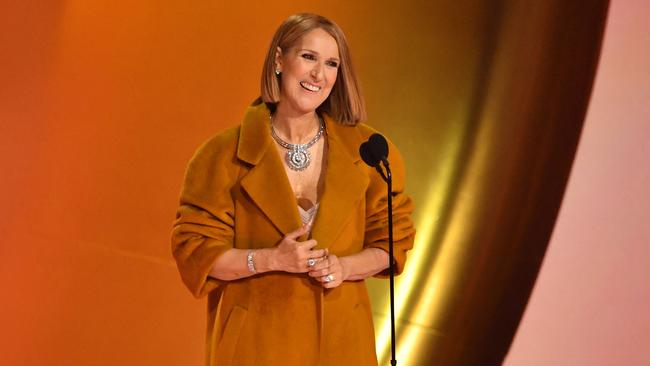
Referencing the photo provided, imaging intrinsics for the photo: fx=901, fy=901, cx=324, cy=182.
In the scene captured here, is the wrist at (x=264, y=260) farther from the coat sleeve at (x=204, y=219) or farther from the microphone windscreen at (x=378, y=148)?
the microphone windscreen at (x=378, y=148)

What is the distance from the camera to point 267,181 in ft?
5.92

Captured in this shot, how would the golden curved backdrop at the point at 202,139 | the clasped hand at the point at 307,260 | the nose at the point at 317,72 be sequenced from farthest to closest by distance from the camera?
the golden curved backdrop at the point at 202,139 → the nose at the point at 317,72 → the clasped hand at the point at 307,260

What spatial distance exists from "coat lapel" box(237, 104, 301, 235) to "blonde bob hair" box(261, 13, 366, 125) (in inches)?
4.0

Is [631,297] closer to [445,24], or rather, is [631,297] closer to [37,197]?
[445,24]

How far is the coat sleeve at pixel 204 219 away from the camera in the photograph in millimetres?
1775

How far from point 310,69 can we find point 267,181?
0.24 m

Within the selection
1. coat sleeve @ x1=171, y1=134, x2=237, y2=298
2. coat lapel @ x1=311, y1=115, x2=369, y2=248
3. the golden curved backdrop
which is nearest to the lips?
coat lapel @ x1=311, y1=115, x2=369, y2=248

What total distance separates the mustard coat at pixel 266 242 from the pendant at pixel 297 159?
0.16 ft

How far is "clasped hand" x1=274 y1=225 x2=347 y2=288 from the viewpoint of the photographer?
1718mm

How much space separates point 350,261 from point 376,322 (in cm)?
110

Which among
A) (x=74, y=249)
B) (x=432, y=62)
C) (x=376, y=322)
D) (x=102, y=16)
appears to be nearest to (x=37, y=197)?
(x=74, y=249)

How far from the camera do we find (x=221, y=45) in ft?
9.26

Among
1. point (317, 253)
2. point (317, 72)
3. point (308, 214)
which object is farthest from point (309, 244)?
point (317, 72)

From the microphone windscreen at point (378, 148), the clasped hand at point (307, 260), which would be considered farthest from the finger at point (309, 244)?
the microphone windscreen at point (378, 148)
